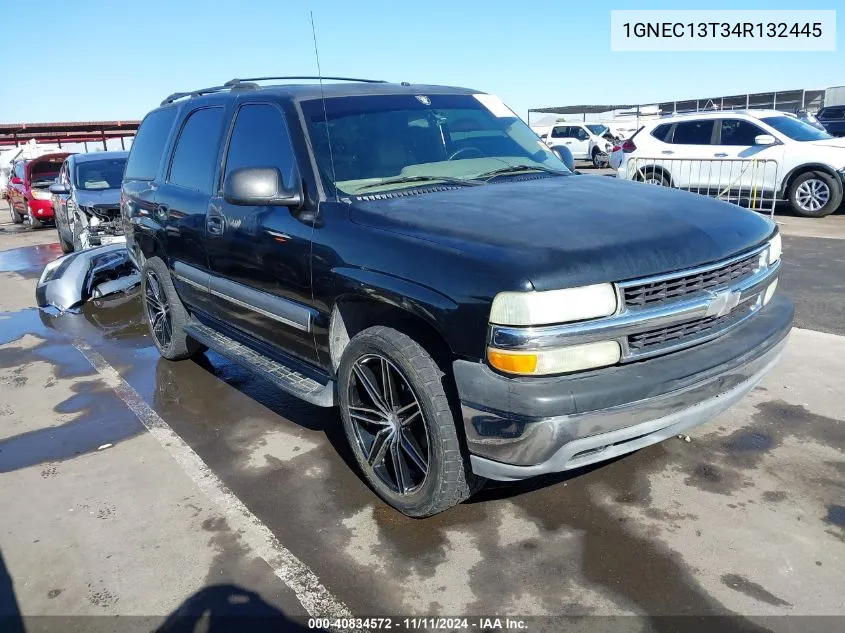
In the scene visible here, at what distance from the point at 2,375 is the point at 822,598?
6.02 m

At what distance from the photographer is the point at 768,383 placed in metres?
4.55

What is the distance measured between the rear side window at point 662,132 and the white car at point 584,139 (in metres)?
11.4

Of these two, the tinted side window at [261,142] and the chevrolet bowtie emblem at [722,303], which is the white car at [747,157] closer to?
the tinted side window at [261,142]

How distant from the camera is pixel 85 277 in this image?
7.99 meters

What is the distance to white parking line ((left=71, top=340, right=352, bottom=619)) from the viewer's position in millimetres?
2662

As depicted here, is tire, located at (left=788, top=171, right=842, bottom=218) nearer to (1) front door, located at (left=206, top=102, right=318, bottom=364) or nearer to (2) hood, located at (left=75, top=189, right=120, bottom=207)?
(1) front door, located at (left=206, top=102, right=318, bottom=364)

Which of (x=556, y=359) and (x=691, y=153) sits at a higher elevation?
(x=556, y=359)

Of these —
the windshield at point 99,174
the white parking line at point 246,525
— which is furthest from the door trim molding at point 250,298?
the windshield at point 99,174

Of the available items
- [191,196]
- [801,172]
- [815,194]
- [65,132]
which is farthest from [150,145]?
[65,132]

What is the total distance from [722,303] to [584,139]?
24.9 m

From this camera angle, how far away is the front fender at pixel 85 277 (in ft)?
25.7

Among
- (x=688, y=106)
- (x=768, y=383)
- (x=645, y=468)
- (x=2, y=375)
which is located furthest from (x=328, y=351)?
(x=688, y=106)

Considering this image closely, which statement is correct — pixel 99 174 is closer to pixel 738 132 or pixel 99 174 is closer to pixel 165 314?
pixel 165 314

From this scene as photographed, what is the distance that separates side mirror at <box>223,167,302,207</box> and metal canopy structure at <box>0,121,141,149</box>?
3515 cm
